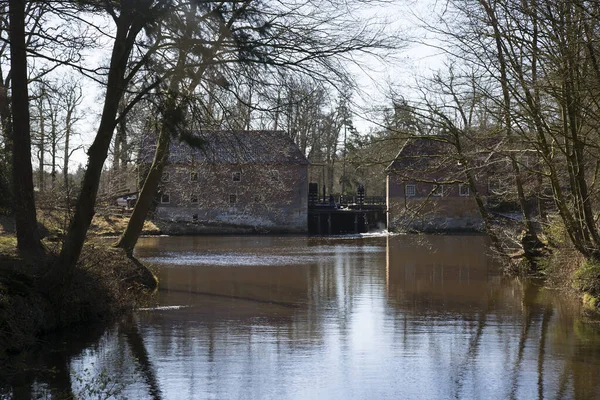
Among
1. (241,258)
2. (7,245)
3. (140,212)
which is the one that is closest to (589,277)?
(140,212)

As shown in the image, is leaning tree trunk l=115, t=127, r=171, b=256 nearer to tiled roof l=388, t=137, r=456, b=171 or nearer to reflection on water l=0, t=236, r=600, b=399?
reflection on water l=0, t=236, r=600, b=399

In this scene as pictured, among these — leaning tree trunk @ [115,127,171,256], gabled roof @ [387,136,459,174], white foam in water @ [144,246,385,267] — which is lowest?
white foam in water @ [144,246,385,267]

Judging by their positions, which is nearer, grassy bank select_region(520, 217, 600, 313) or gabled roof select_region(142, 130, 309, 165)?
gabled roof select_region(142, 130, 309, 165)

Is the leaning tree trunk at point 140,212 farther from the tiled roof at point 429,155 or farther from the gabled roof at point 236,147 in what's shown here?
the tiled roof at point 429,155

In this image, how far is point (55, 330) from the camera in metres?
11.7

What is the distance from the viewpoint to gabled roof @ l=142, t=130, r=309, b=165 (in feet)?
42.8

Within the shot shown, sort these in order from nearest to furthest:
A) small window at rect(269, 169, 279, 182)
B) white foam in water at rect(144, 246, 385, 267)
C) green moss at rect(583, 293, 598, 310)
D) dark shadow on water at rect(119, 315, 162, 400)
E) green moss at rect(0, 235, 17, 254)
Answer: dark shadow on water at rect(119, 315, 162, 400), green moss at rect(0, 235, 17, 254), green moss at rect(583, 293, 598, 310), small window at rect(269, 169, 279, 182), white foam in water at rect(144, 246, 385, 267)

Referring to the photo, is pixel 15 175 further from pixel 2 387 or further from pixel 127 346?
pixel 2 387

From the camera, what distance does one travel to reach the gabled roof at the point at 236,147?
13052mm

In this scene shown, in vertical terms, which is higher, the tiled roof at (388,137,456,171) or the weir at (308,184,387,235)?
the tiled roof at (388,137,456,171)

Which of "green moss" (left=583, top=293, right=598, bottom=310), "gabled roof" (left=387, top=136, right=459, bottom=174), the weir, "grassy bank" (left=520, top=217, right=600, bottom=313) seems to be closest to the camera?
"green moss" (left=583, top=293, right=598, bottom=310)

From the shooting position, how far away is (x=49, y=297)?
11734 millimetres

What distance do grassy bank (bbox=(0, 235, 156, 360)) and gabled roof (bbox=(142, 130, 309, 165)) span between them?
8.41ft

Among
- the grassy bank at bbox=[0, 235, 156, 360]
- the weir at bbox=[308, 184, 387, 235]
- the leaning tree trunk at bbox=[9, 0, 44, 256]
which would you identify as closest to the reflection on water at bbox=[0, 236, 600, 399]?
the grassy bank at bbox=[0, 235, 156, 360]
